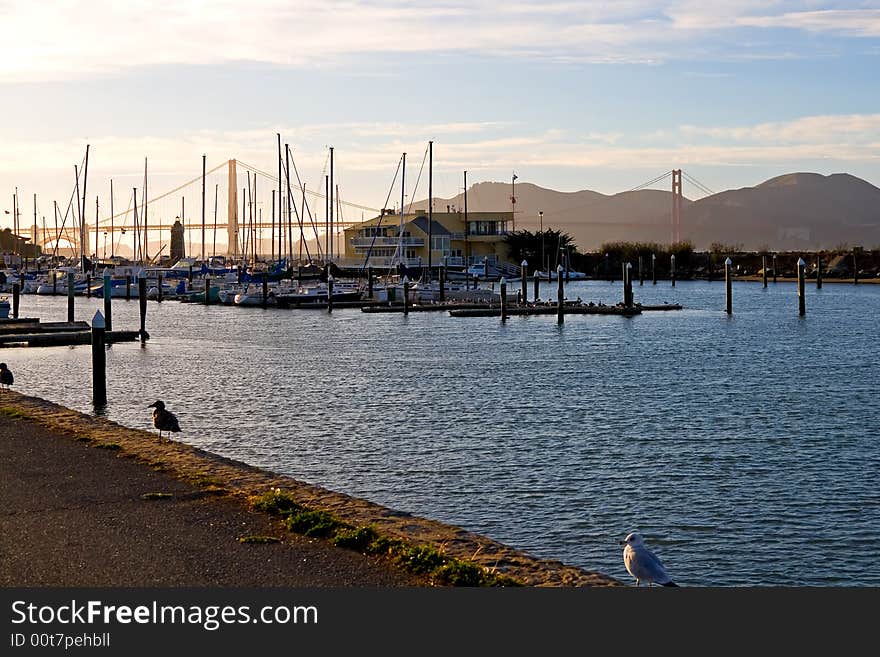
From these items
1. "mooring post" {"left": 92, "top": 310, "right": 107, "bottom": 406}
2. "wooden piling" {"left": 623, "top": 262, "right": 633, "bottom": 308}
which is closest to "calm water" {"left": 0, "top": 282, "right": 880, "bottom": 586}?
"mooring post" {"left": 92, "top": 310, "right": 107, "bottom": 406}

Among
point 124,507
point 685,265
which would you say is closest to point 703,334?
point 124,507

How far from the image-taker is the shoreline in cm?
1126

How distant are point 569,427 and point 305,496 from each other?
12530mm

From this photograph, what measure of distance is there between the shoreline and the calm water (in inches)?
84.5

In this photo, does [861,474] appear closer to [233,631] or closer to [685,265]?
[233,631]

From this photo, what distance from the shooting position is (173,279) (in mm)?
125312

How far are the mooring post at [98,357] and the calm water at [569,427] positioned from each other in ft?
2.05

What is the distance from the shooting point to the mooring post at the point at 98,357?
2525 centimetres

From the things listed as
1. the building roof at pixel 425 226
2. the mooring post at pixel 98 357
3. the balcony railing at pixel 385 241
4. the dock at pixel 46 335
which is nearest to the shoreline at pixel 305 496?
the mooring post at pixel 98 357

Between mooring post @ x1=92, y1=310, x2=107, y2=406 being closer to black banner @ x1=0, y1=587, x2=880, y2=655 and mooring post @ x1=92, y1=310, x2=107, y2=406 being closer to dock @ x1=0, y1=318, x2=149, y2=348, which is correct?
black banner @ x1=0, y1=587, x2=880, y2=655

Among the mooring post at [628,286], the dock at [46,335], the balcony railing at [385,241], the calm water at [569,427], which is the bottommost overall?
the calm water at [569,427]

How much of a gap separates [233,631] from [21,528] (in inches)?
169

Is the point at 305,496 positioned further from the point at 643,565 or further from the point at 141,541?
the point at 643,565

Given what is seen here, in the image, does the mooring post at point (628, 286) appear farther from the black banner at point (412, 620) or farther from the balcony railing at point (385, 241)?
the black banner at point (412, 620)
